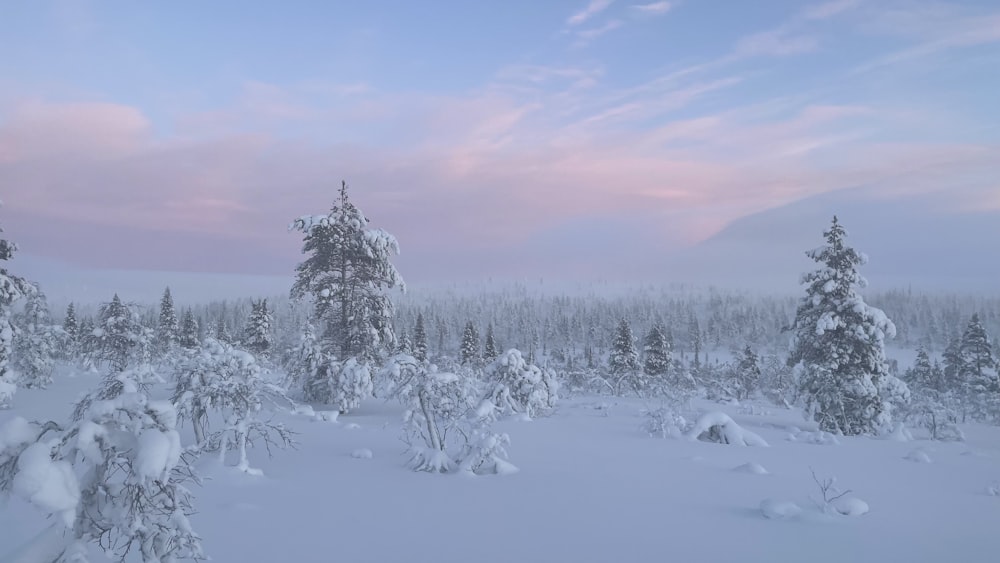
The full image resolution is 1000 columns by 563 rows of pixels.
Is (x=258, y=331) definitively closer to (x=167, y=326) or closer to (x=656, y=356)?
(x=167, y=326)

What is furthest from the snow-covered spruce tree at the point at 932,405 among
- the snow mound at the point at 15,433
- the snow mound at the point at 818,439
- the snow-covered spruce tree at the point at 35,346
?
the snow-covered spruce tree at the point at 35,346

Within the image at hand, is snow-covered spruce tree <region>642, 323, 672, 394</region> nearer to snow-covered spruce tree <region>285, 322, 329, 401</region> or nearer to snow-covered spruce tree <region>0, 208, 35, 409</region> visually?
snow-covered spruce tree <region>285, 322, 329, 401</region>

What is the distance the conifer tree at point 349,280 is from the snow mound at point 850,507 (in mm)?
15484

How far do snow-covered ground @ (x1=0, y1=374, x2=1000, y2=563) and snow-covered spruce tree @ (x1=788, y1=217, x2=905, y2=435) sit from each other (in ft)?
29.3

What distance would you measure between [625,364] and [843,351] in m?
28.2

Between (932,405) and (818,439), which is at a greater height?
(818,439)

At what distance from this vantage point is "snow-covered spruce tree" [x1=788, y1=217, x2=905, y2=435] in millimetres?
19391

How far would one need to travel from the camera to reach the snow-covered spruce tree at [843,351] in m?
19.4

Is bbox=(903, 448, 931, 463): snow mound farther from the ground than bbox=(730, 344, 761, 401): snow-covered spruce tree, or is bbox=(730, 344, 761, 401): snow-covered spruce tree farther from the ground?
bbox=(903, 448, 931, 463): snow mound

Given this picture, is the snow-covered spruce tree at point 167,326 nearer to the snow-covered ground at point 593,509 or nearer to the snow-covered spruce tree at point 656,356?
the snow-covered spruce tree at point 656,356

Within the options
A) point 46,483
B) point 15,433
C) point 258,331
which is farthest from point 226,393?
point 258,331

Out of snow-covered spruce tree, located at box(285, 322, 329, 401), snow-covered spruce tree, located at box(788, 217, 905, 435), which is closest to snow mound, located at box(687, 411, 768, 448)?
snow-covered spruce tree, located at box(788, 217, 905, 435)

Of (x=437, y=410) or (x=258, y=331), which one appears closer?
(x=437, y=410)

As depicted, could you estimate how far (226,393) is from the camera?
916 cm
